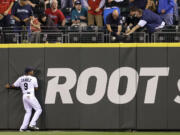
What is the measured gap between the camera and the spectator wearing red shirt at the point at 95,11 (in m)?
19.8

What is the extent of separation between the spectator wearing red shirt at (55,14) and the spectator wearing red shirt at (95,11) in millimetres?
940

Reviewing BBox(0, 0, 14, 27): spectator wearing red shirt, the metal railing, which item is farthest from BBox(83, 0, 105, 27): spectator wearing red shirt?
BBox(0, 0, 14, 27): spectator wearing red shirt

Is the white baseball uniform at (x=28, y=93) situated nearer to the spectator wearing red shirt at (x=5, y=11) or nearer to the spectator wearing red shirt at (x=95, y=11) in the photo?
the spectator wearing red shirt at (x=5, y=11)

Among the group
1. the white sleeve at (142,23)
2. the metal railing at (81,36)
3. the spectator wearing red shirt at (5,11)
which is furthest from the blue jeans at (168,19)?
the spectator wearing red shirt at (5,11)

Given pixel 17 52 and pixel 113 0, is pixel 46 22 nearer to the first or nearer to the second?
pixel 17 52

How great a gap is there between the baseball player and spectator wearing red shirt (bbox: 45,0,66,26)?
7.59 ft

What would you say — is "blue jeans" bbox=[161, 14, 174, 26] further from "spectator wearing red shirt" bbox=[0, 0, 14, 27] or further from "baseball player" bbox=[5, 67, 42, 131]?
"spectator wearing red shirt" bbox=[0, 0, 14, 27]

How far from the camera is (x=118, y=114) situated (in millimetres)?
17984

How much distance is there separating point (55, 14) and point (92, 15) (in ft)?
4.11

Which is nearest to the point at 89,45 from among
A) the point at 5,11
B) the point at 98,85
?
the point at 98,85

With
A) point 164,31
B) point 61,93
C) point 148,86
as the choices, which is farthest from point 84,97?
point 164,31

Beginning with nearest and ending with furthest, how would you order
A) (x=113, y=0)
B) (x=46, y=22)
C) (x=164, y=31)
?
(x=164, y=31), (x=46, y=22), (x=113, y=0)

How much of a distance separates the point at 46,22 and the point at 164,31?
377cm

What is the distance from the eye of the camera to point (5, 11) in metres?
19.6
